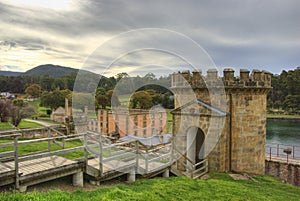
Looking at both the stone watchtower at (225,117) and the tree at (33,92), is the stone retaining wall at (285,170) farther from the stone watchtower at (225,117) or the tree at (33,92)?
the tree at (33,92)

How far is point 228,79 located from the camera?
12.1m

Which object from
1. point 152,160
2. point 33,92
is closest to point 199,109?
point 152,160

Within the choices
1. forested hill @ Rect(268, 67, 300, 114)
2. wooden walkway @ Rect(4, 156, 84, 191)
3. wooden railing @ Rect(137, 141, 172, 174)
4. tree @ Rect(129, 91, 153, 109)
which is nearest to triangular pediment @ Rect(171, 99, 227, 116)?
wooden railing @ Rect(137, 141, 172, 174)

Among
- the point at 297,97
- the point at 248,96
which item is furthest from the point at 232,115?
the point at 297,97

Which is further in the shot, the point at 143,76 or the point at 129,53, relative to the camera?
the point at 143,76

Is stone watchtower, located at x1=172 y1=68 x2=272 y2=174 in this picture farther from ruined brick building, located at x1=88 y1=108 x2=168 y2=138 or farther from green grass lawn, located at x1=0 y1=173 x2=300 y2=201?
ruined brick building, located at x1=88 y1=108 x2=168 y2=138

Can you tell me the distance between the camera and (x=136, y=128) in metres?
25.1

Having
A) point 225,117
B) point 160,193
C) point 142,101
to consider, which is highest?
point 142,101

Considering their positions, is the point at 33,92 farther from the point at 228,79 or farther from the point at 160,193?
the point at 160,193

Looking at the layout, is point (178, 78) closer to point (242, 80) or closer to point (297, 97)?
point (242, 80)

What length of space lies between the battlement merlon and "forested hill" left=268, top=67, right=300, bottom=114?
50243 millimetres

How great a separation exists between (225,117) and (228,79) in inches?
72.7

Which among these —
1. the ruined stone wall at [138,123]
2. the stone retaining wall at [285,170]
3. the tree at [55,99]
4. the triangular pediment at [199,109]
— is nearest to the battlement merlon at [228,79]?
the triangular pediment at [199,109]

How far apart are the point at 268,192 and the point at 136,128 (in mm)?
16944
